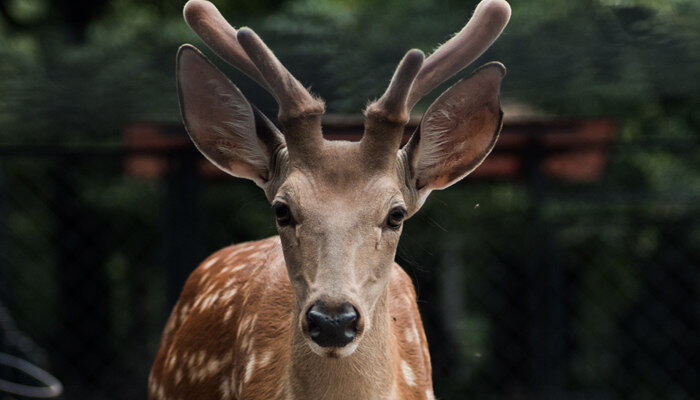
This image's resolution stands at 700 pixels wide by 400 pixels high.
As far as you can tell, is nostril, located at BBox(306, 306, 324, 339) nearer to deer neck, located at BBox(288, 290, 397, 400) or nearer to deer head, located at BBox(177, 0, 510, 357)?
deer head, located at BBox(177, 0, 510, 357)

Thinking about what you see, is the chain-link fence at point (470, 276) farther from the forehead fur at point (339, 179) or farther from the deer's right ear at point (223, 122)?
the forehead fur at point (339, 179)

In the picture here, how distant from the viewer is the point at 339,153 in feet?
7.55

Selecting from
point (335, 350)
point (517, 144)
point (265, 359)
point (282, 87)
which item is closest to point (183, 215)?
point (517, 144)

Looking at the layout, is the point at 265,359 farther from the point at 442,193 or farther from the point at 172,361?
the point at 442,193

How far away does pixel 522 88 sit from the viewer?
199 inches

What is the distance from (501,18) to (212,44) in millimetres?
807

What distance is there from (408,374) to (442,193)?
4.59 meters

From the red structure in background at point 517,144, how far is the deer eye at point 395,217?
2914 millimetres

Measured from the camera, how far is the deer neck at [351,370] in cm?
232

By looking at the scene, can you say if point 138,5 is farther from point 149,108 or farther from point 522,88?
point 522,88

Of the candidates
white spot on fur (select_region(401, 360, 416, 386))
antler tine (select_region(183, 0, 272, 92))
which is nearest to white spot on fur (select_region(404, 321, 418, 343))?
white spot on fur (select_region(401, 360, 416, 386))

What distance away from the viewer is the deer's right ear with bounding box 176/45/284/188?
254 cm

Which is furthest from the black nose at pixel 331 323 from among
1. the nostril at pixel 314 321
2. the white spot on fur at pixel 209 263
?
the white spot on fur at pixel 209 263

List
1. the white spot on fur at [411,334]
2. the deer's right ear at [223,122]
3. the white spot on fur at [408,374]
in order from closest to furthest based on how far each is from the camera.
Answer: the deer's right ear at [223,122], the white spot on fur at [408,374], the white spot on fur at [411,334]
